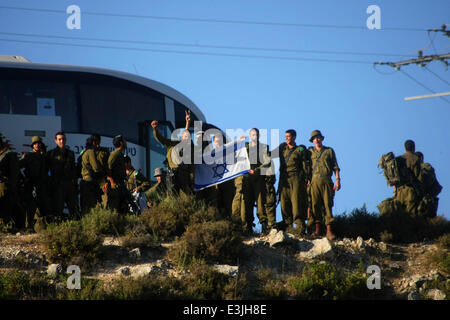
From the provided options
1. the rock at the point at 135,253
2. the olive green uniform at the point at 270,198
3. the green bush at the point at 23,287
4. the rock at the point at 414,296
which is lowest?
the rock at the point at 414,296

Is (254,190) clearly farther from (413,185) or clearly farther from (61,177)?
(61,177)

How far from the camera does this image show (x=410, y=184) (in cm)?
1547

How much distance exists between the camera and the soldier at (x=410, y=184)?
607 inches

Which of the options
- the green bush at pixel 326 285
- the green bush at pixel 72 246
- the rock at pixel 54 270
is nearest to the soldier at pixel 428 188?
the green bush at pixel 326 285

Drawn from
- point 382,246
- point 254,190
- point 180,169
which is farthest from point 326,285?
point 180,169

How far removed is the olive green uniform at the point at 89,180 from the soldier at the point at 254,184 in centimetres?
284

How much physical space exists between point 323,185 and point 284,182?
0.76 meters

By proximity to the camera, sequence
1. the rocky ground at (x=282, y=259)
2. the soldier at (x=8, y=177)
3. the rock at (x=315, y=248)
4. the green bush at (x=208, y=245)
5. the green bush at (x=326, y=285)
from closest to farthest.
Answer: the green bush at (x=326, y=285) < the rocky ground at (x=282, y=259) < the green bush at (x=208, y=245) < the rock at (x=315, y=248) < the soldier at (x=8, y=177)

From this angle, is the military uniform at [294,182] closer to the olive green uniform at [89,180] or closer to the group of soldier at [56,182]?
the group of soldier at [56,182]

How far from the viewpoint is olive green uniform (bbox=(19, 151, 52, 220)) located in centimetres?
1398

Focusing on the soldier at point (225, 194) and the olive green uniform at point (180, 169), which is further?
the soldier at point (225, 194)

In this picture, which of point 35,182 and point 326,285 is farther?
point 35,182

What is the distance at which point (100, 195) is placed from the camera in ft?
47.6
